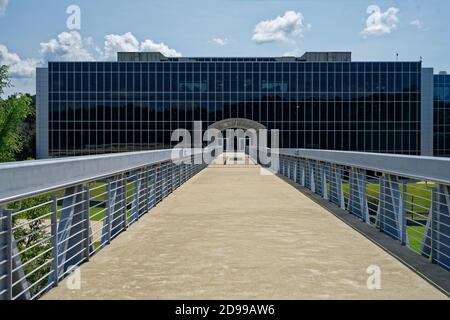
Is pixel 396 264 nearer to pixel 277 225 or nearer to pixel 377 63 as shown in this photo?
pixel 277 225

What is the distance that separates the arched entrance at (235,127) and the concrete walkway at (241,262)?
52.2m

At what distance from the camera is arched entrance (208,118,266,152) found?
64.9 metres

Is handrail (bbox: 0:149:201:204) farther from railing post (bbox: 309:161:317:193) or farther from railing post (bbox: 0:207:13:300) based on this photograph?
railing post (bbox: 309:161:317:193)

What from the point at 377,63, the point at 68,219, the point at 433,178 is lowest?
the point at 68,219

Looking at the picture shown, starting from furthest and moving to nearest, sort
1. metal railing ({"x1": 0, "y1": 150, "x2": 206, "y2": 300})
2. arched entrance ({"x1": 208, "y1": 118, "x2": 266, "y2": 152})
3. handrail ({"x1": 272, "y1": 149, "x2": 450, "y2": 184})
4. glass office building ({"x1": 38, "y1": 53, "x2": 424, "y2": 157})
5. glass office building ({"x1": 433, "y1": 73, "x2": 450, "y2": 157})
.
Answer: glass office building ({"x1": 433, "y1": 73, "x2": 450, "y2": 157}) → arched entrance ({"x1": 208, "y1": 118, "x2": 266, "y2": 152}) → glass office building ({"x1": 38, "y1": 53, "x2": 424, "y2": 157}) → handrail ({"x1": 272, "y1": 149, "x2": 450, "y2": 184}) → metal railing ({"x1": 0, "y1": 150, "x2": 206, "y2": 300})

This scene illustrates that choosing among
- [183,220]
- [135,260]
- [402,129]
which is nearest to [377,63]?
[402,129]

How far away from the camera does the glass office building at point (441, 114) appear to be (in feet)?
219

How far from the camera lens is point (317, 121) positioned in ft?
210

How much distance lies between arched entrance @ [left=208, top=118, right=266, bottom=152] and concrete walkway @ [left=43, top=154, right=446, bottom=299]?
52.2 m

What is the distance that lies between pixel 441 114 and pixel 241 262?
65.5 metres

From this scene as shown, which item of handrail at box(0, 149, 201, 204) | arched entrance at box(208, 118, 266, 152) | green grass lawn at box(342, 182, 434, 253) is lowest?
green grass lawn at box(342, 182, 434, 253)

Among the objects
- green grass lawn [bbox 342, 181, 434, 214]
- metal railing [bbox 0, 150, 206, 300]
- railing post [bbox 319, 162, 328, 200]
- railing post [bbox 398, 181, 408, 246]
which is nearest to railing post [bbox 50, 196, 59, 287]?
metal railing [bbox 0, 150, 206, 300]

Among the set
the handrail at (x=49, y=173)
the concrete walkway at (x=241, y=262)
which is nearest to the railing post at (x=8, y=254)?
the handrail at (x=49, y=173)
